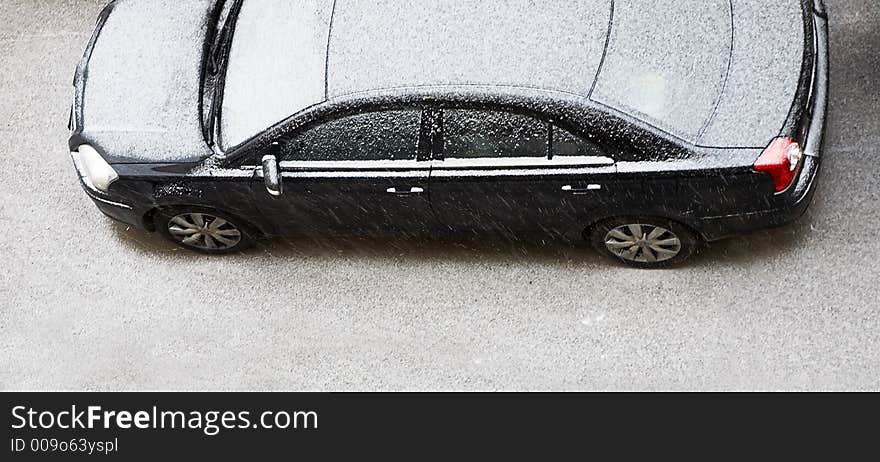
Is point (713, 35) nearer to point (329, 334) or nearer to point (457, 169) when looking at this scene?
point (457, 169)

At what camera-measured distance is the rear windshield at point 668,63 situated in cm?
503

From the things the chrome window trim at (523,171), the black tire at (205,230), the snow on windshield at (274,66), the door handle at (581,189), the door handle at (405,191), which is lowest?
the door handle at (581,189)

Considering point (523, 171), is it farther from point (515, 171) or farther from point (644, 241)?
point (644, 241)

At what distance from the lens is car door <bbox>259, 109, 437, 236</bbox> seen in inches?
208

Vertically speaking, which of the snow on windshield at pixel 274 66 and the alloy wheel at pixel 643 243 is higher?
the snow on windshield at pixel 274 66

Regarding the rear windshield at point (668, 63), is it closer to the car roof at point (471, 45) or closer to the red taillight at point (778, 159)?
the car roof at point (471, 45)

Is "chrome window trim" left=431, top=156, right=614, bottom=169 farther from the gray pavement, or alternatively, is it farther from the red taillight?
the gray pavement

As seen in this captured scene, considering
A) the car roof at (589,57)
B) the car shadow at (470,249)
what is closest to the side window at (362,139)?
the car roof at (589,57)

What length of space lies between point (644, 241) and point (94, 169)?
137 inches

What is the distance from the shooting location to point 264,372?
603 centimetres

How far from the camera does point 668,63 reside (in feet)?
16.8

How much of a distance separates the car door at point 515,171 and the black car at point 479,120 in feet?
0.04

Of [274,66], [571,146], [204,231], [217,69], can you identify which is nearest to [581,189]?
[571,146]
